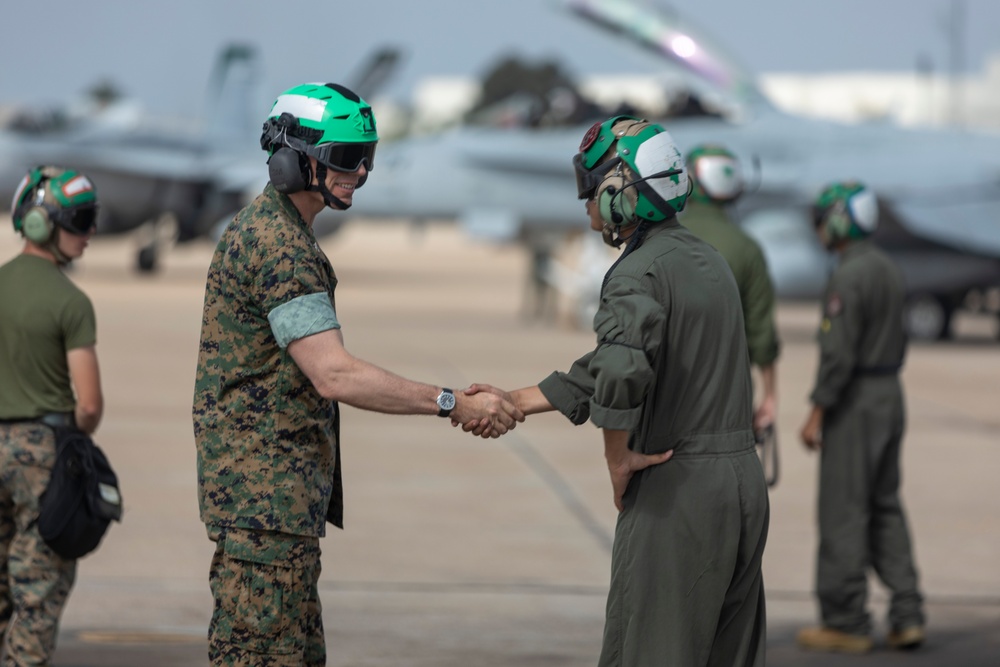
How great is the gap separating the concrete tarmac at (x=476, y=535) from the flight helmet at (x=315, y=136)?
2666 millimetres

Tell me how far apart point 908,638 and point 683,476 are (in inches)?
119

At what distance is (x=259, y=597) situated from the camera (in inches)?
146

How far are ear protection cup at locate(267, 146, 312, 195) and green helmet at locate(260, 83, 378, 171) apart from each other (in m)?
0.02

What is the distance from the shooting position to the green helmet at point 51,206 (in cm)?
500

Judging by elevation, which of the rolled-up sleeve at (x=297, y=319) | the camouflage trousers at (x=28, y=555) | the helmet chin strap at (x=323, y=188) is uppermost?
the helmet chin strap at (x=323, y=188)

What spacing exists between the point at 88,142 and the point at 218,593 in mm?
31994

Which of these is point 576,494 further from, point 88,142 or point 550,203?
point 88,142

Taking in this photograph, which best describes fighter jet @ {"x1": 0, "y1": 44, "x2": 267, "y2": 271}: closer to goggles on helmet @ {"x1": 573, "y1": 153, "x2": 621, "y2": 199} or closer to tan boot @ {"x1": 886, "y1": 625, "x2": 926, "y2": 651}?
tan boot @ {"x1": 886, "y1": 625, "x2": 926, "y2": 651}

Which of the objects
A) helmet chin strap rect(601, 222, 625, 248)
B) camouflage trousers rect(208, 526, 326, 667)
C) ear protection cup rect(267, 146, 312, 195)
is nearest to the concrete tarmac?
camouflage trousers rect(208, 526, 326, 667)

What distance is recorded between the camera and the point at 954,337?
870 inches

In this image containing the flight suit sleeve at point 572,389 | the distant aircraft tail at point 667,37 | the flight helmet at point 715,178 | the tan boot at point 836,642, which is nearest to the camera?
the flight suit sleeve at point 572,389

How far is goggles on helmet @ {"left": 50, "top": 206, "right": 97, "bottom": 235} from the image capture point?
197 inches

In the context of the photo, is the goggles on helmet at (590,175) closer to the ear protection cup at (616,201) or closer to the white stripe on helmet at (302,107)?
the ear protection cup at (616,201)

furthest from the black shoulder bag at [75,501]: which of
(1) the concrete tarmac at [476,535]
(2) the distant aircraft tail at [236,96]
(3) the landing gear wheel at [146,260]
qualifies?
(2) the distant aircraft tail at [236,96]
